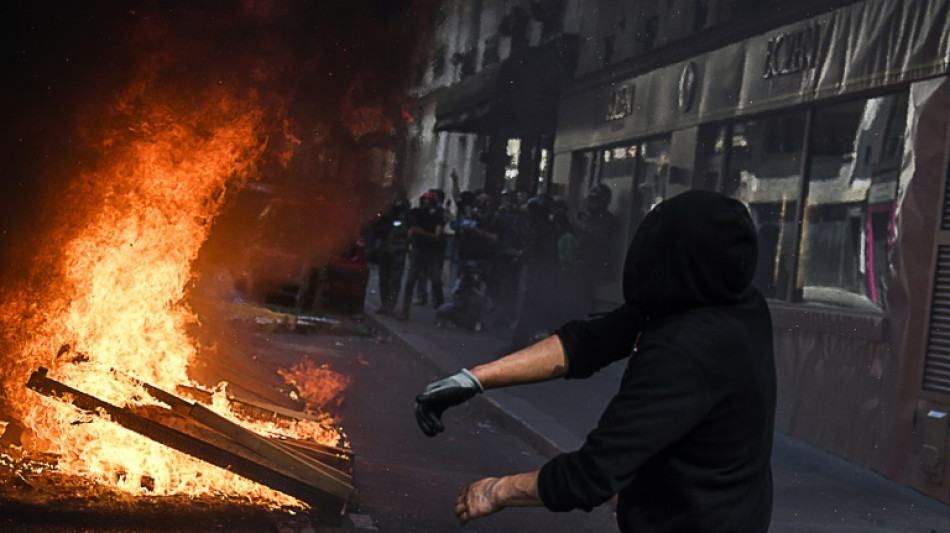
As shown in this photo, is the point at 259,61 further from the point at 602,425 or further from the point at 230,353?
the point at 602,425

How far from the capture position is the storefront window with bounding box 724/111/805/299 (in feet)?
38.1

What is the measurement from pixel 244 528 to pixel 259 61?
13.9ft

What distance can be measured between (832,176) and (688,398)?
8.72 metres

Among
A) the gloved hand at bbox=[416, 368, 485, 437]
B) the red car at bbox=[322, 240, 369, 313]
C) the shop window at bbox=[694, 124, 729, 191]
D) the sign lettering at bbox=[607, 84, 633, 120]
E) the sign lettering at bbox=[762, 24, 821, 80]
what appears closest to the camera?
the gloved hand at bbox=[416, 368, 485, 437]

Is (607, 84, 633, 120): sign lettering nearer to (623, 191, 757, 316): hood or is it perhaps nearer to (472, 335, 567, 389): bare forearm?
(472, 335, 567, 389): bare forearm

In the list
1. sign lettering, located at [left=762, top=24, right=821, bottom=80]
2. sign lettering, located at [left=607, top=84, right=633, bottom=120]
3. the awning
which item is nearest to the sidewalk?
sign lettering, located at [left=762, top=24, right=821, bottom=80]

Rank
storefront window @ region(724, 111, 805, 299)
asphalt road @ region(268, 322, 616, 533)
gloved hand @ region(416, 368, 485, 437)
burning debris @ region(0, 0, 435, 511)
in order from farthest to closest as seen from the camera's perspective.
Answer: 1. storefront window @ region(724, 111, 805, 299)
2. asphalt road @ region(268, 322, 616, 533)
3. burning debris @ region(0, 0, 435, 511)
4. gloved hand @ region(416, 368, 485, 437)

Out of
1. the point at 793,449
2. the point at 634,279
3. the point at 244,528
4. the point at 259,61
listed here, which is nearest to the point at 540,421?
the point at 793,449

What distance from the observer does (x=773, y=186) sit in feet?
39.9

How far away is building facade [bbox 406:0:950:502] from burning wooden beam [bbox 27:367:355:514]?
14.7 feet

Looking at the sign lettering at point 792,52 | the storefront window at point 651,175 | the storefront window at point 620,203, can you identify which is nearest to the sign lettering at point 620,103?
the storefront window at point 620,203

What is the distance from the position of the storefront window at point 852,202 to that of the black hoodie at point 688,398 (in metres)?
6.62

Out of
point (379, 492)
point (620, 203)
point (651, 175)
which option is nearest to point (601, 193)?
point (651, 175)

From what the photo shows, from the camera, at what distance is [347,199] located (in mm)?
19219
